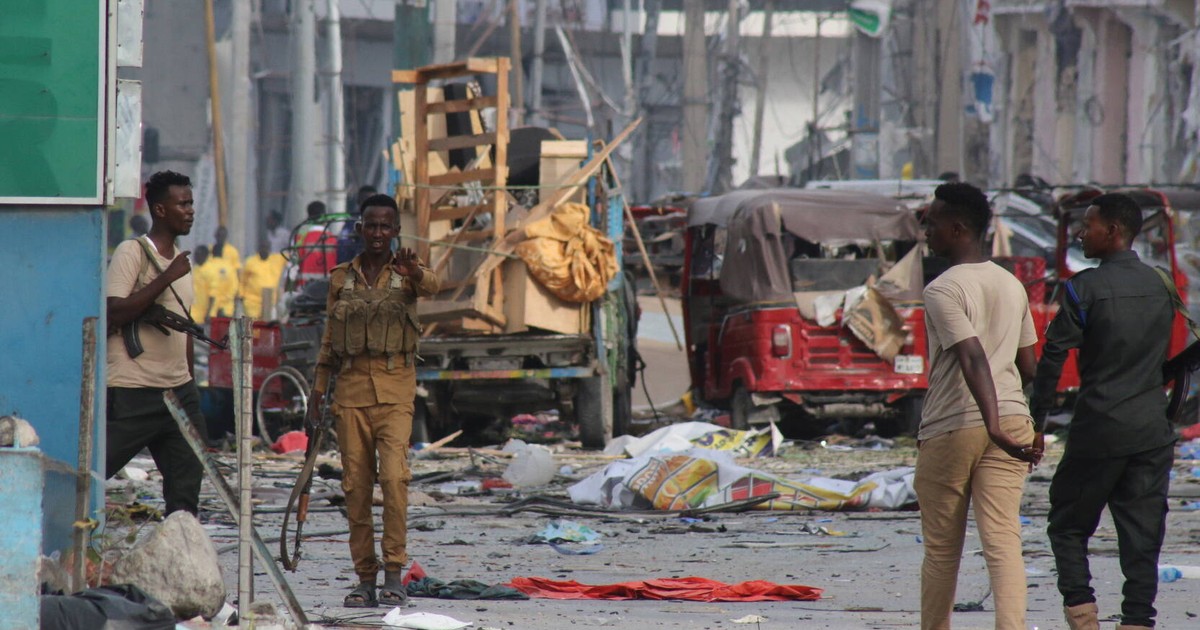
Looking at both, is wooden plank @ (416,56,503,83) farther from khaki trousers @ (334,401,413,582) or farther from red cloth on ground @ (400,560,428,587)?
khaki trousers @ (334,401,413,582)

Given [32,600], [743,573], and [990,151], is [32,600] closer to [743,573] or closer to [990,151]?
[743,573]

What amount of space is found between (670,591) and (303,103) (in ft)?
50.1

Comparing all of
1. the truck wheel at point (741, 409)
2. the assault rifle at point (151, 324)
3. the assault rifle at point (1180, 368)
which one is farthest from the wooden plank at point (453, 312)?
the assault rifle at point (1180, 368)

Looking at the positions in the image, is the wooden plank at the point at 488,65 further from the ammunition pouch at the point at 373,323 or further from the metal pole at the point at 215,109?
the metal pole at the point at 215,109

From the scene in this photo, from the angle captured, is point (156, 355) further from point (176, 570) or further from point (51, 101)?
point (176, 570)

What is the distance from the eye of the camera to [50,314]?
19.8 ft

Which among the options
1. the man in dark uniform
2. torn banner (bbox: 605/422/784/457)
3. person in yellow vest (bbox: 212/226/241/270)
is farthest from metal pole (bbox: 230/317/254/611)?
person in yellow vest (bbox: 212/226/241/270)

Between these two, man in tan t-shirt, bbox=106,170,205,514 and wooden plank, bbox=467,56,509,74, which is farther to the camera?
wooden plank, bbox=467,56,509,74

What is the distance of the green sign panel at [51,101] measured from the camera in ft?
19.5

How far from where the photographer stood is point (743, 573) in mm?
8234

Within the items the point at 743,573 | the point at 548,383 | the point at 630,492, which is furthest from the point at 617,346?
the point at 743,573

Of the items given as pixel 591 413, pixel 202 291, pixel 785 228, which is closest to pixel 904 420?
pixel 785 228

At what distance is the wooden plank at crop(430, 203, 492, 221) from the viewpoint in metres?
13.8

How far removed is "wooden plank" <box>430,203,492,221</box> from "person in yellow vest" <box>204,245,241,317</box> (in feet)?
28.2
